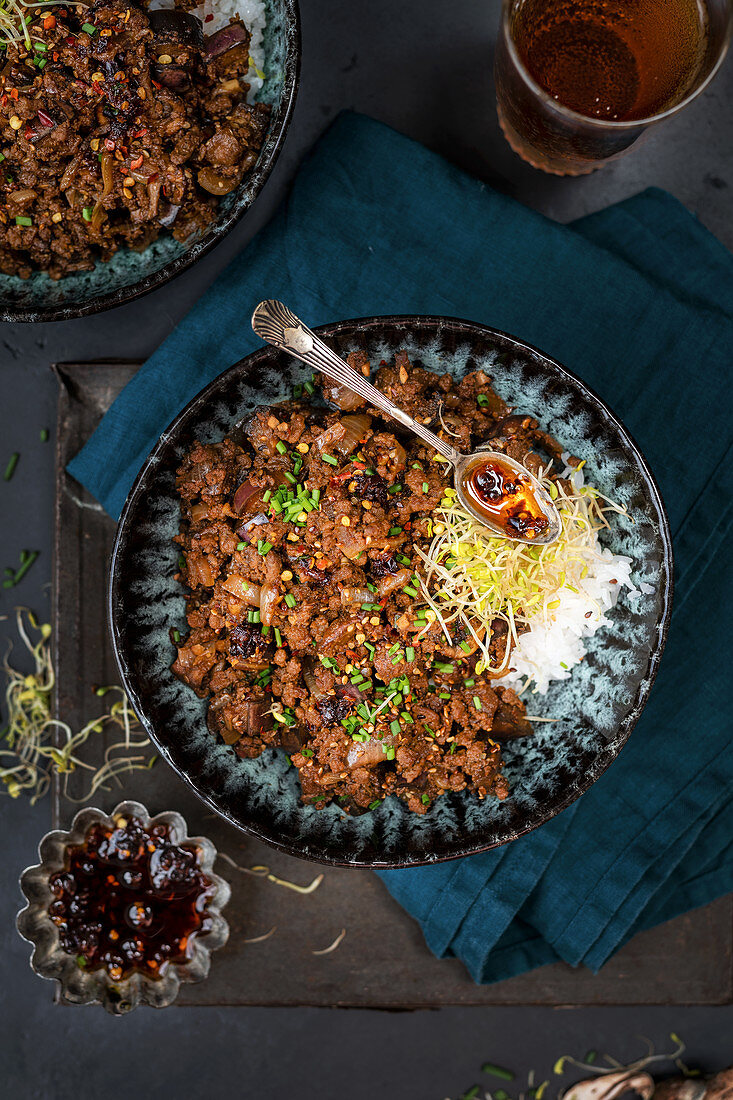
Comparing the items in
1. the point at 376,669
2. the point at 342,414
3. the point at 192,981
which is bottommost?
the point at 192,981

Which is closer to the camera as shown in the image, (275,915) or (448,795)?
(448,795)

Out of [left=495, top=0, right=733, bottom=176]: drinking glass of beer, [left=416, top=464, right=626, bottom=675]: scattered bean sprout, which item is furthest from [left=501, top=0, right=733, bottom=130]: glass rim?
[left=416, top=464, right=626, bottom=675]: scattered bean sprout

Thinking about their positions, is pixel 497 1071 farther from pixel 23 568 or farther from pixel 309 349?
pixel 309 349

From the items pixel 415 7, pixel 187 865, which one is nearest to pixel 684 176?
pixel 415 7

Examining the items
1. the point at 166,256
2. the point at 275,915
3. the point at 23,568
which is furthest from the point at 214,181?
the point at 275,915

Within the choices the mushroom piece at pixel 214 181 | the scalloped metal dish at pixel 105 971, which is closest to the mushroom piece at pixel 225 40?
the mushroom piece at pixel 214 181

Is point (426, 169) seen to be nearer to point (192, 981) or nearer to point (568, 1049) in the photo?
point (192, 981)
